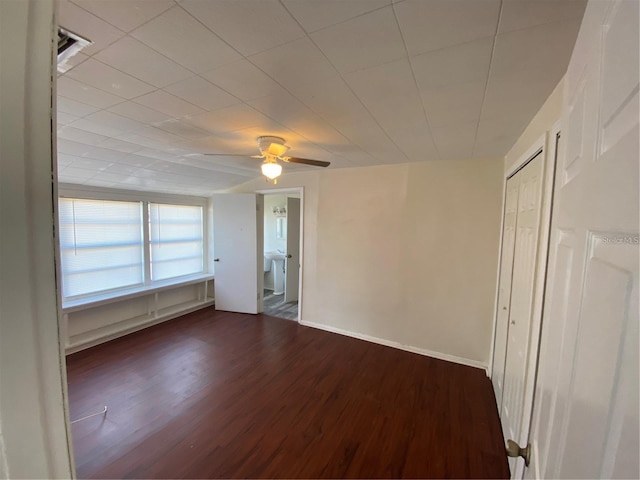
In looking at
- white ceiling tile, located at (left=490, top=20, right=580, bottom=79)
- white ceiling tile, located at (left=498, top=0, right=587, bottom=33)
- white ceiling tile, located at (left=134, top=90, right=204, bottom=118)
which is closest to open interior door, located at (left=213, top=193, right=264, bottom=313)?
white ceiling tile, located at (left=134, top=90, right=204, bottom=118)

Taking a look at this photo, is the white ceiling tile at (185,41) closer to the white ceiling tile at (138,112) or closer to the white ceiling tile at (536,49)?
the white ceiling tile at (138,112)

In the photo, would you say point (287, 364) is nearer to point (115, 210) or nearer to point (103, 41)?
point (103, 41)

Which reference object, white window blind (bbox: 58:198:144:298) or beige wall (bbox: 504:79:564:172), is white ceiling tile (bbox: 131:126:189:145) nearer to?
white window blind (bbox: 58:198:144:298)

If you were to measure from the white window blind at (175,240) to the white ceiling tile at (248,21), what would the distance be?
12.2 ft

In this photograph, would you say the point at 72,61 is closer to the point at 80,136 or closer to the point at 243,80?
Answer: the point at 243,80

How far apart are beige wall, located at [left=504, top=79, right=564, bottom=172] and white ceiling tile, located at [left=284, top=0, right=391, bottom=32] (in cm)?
103

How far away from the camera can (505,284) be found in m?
2.19

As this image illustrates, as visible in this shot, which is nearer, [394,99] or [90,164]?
[394,99]

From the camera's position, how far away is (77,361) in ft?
9.22

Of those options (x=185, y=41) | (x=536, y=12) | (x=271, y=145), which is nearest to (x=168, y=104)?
(x=185, y=41)

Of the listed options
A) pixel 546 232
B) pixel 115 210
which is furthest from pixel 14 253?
pixel 115 210

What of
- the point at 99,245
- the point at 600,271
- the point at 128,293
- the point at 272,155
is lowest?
the point at 128,293

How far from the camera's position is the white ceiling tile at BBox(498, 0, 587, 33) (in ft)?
2.78

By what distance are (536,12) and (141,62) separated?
5.47ft
